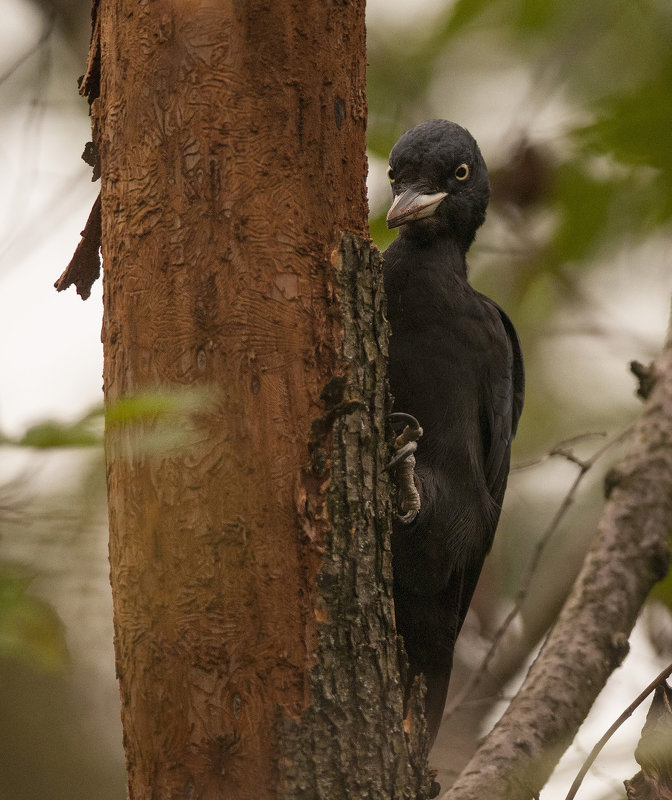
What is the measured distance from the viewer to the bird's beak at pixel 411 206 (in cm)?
276

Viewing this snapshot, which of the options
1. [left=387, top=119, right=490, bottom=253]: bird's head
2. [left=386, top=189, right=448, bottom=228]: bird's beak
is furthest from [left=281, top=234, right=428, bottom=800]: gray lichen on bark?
[left=387, top=119, right=490, bottom=253]: bird's head

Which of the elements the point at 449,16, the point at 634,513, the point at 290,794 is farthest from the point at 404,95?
the point at 290,794

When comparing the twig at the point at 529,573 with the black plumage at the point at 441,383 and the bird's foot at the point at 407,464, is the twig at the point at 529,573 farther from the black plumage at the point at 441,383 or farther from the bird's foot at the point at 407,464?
the bird's foot at the point at 407,464

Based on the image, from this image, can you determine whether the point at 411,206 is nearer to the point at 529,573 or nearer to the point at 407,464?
the point at 407,464

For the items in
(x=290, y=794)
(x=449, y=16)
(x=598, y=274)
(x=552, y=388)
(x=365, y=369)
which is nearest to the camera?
(x=290, y=794)

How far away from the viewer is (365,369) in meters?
1.91

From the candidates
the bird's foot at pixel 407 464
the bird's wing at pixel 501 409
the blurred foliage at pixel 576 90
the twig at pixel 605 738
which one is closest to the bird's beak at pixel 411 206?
the blurred foliage at pixel 576 90

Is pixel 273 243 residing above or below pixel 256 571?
above

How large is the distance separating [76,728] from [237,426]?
9.21 ft

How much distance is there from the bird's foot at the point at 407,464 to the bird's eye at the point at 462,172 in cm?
87

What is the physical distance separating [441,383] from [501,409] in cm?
34

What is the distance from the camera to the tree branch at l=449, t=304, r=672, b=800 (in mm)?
2441

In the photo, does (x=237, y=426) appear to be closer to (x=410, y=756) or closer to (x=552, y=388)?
(x=410, y=756)

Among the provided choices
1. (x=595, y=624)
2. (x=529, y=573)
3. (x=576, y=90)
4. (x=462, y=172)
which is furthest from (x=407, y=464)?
(x=576, y=90)
